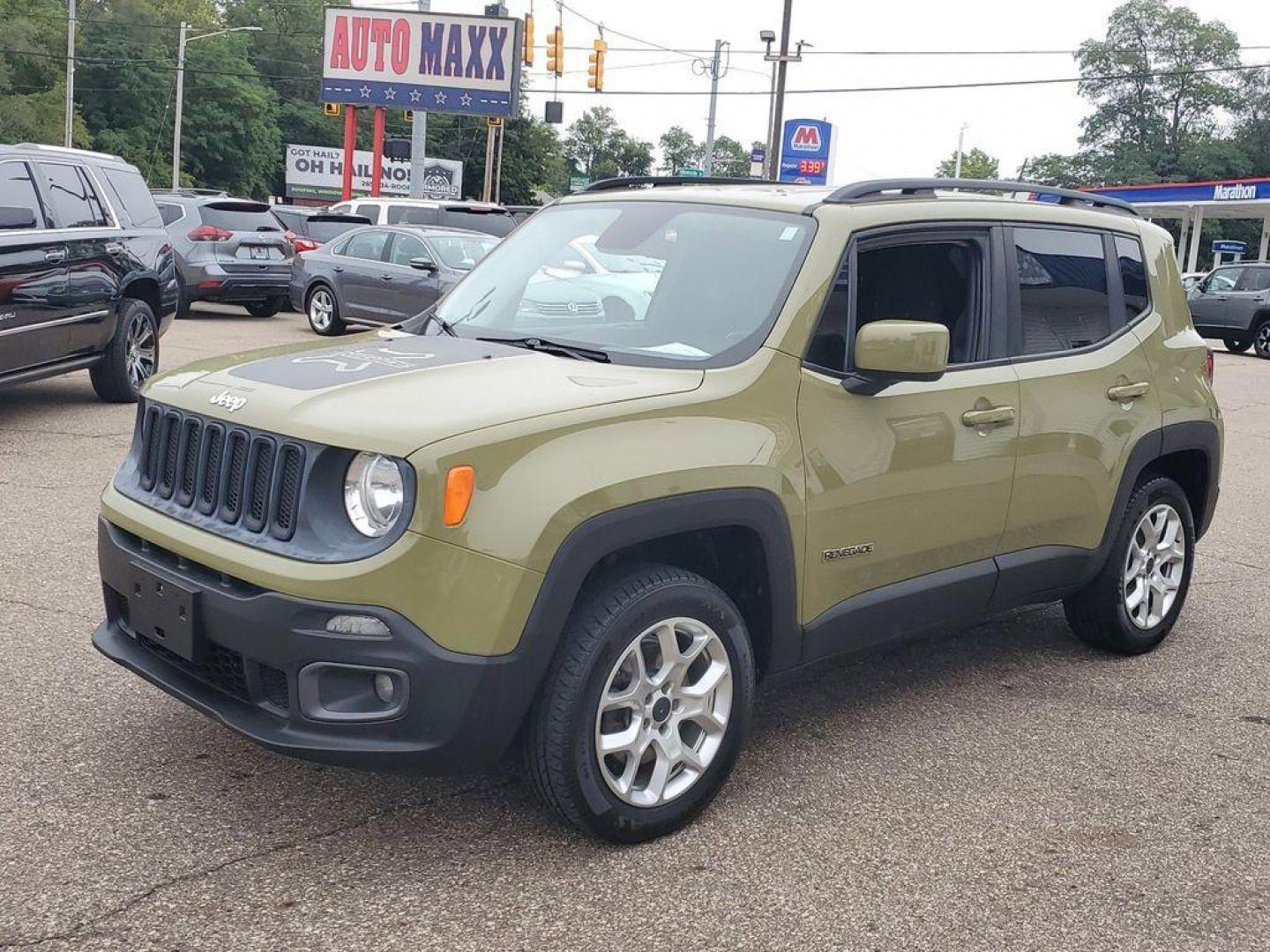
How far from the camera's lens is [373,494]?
3264 mm

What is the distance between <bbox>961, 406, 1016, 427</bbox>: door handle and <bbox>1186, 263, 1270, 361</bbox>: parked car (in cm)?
2191

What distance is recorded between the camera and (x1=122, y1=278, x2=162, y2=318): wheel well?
32.7ft

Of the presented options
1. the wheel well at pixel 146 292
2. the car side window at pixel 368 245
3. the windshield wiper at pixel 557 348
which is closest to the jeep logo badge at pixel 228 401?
the windshield wiper at pixel 557 348

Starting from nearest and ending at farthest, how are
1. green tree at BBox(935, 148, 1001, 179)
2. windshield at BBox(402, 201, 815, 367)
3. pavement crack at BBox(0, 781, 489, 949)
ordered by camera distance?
pavement crack at BBox(0, 781, 489, 949), windshield at BBox(402, 201, 815, 367), green tree at BBox(935, 148, 1001, 179)

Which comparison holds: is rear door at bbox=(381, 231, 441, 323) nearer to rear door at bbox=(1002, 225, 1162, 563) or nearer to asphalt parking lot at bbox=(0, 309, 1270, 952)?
asphalt parking lot at bbox=(0, 309, 1270, 952)

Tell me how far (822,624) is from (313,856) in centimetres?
158

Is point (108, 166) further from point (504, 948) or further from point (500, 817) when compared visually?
point (504, 948)

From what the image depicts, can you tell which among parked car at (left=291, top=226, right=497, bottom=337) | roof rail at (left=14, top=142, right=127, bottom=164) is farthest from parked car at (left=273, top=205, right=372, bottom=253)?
roof rail at (left=14, top=142, right=127, bottom=164)

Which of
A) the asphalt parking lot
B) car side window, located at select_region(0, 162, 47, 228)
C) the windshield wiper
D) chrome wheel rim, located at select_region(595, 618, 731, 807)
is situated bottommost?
the asphalt parking lot

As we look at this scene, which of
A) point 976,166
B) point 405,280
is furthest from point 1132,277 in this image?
point 976,166

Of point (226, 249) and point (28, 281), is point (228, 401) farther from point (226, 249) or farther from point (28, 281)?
point (226, 249)

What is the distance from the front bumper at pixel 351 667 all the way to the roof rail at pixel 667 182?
2276 mm

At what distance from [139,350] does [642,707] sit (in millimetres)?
7845

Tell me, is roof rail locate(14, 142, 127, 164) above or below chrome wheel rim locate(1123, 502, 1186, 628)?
above
